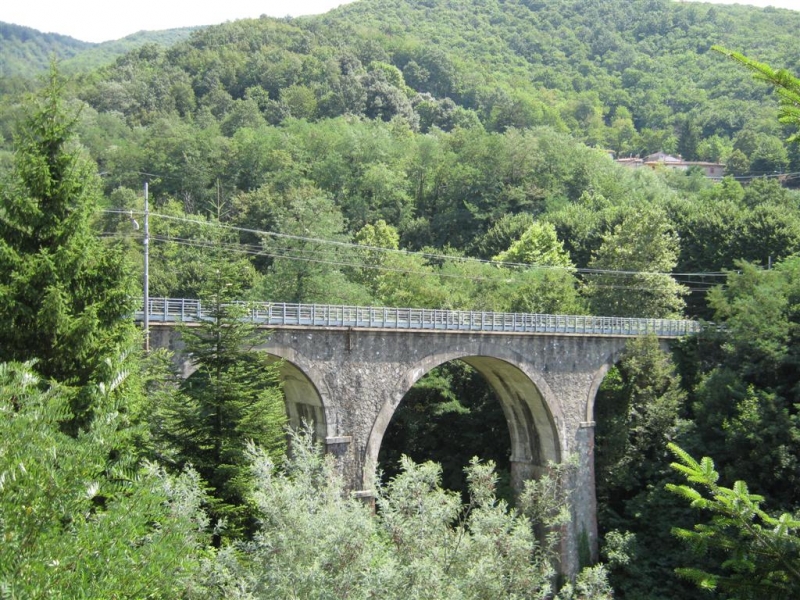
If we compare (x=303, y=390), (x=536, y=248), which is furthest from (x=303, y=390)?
(x=536, y=248)

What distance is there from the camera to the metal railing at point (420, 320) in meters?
25.0

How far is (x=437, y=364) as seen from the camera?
3177cm

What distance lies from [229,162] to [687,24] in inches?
4432

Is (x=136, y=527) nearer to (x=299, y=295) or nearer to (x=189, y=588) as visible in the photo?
(x=189, y=588)

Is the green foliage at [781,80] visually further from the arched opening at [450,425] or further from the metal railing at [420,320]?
the arched opening at [450,425]

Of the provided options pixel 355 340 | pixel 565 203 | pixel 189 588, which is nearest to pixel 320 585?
pixel 189 588

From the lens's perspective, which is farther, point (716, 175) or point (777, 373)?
point (716, 175)

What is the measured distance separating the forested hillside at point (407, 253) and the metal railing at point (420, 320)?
4.59 feet

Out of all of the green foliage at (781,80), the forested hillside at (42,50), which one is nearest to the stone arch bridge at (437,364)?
the green foliage at (781,80)

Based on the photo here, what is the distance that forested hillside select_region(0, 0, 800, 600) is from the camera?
14992 millimetres

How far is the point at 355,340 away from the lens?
2927 cm

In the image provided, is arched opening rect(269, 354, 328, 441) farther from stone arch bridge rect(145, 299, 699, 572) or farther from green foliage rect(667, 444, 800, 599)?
green foliage rect(667, 444, 800, 599)

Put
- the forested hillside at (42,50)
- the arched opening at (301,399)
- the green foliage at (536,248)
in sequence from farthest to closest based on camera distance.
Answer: the forested hillside at (42,50)
the green foliage at (536,248)
the arched opening at (301,399)

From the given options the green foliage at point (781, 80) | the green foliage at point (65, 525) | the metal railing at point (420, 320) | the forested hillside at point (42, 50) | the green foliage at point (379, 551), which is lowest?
the green foliage at point (379, 551)
